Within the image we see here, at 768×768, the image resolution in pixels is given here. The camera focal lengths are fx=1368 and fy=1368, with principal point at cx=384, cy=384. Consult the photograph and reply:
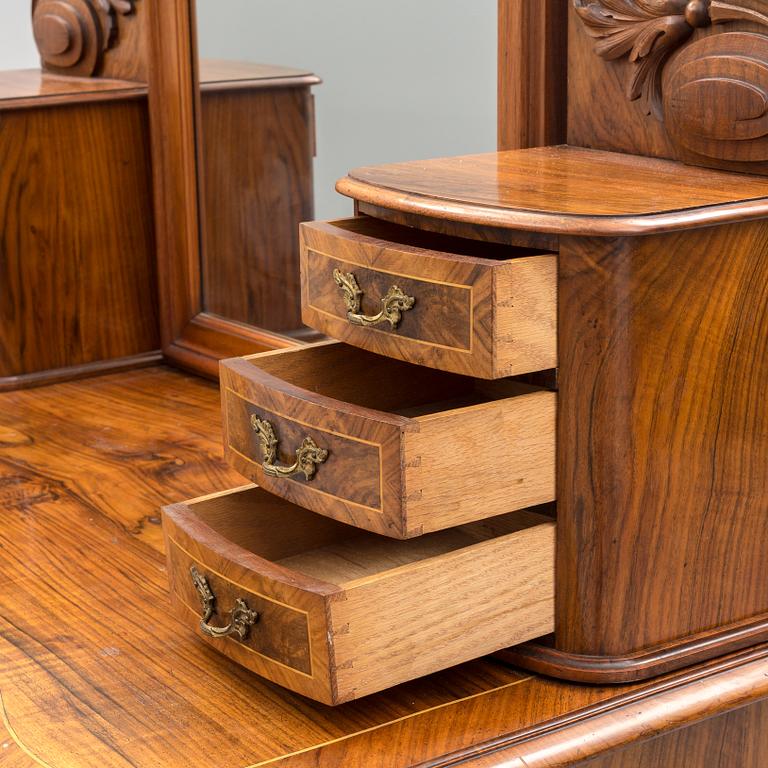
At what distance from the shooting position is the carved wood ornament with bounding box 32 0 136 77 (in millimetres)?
2350

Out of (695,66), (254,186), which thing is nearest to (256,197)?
(254,186)

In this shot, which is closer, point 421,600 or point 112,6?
point 421,600

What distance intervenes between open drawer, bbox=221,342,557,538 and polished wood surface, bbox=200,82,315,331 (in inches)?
31.8

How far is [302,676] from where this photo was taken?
1.16 meters

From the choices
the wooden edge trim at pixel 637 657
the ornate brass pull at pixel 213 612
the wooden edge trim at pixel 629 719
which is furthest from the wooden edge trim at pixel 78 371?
the wooden edge trim at pixel 629 719

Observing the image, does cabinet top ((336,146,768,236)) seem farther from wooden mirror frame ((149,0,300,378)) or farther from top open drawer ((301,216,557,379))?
wooden mirror frame ((149,0,300,378))

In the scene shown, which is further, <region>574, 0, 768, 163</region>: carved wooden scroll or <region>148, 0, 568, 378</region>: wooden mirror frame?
<region>148, 0, 568, 378</region>: wooden mirror frame

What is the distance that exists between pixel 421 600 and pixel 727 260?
39 cm

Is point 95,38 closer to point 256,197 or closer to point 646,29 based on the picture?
point 256,197

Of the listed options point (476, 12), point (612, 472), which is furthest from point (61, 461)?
point (612, 472)

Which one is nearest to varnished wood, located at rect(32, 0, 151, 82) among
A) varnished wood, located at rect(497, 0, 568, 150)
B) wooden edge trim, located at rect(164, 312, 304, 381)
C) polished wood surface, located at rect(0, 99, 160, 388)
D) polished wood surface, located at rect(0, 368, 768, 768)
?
polished wood surface, located at rect(0, 99, 160, 388)

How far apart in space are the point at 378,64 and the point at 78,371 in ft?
2.65

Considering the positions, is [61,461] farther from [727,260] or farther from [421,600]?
[727,260]

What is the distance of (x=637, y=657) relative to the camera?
1.22m
